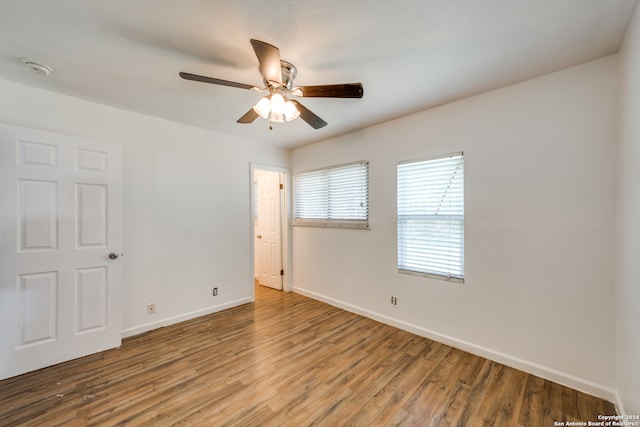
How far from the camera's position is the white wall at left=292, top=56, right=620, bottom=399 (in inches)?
73.1

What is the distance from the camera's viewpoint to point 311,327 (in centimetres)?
303

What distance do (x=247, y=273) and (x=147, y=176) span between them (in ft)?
6.12

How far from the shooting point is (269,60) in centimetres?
148

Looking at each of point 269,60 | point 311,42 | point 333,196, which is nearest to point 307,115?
point 311,42

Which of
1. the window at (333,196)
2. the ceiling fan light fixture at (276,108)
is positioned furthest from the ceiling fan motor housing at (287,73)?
the window at (333,196)

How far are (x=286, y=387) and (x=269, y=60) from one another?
7.69 ft

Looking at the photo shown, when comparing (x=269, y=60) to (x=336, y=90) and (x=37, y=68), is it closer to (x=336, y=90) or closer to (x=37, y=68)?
(x=336, y=90)

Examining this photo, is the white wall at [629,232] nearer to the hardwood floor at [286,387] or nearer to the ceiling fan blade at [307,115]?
the hardwood floor at [286,387]

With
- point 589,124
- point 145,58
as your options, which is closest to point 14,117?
point 145,58

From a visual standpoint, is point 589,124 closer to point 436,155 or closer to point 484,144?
point 484,144

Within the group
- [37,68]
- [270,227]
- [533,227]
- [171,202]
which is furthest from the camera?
[270,227]

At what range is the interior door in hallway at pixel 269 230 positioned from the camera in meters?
4.48

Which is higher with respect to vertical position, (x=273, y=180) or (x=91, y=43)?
(x=91, y=43)

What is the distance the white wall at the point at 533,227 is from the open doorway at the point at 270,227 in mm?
2128
